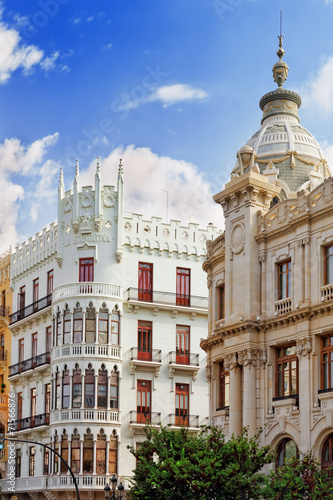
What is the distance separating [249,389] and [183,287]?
2090cm

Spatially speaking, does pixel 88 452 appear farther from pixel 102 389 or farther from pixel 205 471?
pixel 205 471

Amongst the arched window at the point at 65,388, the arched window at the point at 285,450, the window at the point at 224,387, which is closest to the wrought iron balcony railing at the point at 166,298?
the arched window at the point at 65,388

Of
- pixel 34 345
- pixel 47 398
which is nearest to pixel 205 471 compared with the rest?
pixel 47 398

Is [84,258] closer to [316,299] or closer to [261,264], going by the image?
[261,264]

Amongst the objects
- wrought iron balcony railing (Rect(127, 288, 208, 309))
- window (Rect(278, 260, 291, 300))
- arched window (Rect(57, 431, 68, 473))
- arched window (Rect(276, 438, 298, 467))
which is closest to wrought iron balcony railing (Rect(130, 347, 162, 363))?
wrought iron balcony railing (Rect(127, 288, 208, 309))

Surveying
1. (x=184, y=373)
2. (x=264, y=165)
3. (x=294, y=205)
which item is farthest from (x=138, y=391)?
(x=294, y=205)

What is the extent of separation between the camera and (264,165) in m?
48.3

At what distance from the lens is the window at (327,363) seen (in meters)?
35.6

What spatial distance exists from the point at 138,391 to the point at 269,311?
61.2ft

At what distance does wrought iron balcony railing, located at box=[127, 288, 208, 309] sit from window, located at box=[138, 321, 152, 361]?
1.52m

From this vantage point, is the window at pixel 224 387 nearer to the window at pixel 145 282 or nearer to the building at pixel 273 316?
the building at pixel 273 316

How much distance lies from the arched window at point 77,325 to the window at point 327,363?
22.0 metres

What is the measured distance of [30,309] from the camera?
2463 inches

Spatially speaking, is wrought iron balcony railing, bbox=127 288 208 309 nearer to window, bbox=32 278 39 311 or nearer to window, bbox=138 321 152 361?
window, bbox=138 321 152 361
